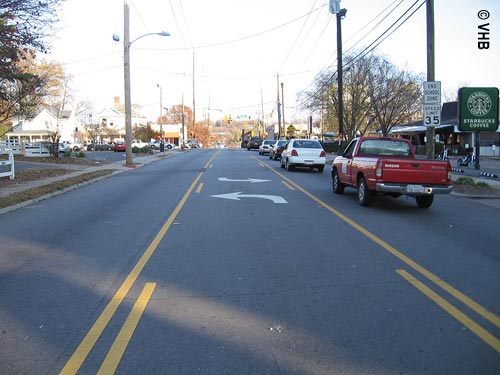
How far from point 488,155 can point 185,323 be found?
4075cm

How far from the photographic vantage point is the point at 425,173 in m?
10.7

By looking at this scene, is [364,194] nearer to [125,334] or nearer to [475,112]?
[125,334]

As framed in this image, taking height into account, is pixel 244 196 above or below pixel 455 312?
above

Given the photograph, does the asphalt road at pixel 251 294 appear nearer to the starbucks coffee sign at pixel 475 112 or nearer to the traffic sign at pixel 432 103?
the traffic sign at pixel 432 103

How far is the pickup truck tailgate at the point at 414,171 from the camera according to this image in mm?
10648

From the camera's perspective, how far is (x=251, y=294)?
5379 millimetres

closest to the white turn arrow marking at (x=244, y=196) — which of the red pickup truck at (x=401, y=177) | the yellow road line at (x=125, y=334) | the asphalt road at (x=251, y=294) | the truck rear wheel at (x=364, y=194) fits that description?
the truck rear wheel at (x=364, y=194)

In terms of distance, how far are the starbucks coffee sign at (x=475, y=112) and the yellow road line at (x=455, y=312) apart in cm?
1611

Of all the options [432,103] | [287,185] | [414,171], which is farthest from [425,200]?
[287,185]

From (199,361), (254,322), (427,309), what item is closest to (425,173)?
(427,309)

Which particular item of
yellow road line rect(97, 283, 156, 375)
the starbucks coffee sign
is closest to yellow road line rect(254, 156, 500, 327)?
yellow road line rect(97, 283, 156, 375)

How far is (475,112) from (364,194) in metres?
11.4

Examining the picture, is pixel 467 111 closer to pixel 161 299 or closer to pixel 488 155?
pixel 161 299

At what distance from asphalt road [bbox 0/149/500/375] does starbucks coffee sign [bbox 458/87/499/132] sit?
10994 millimetres
